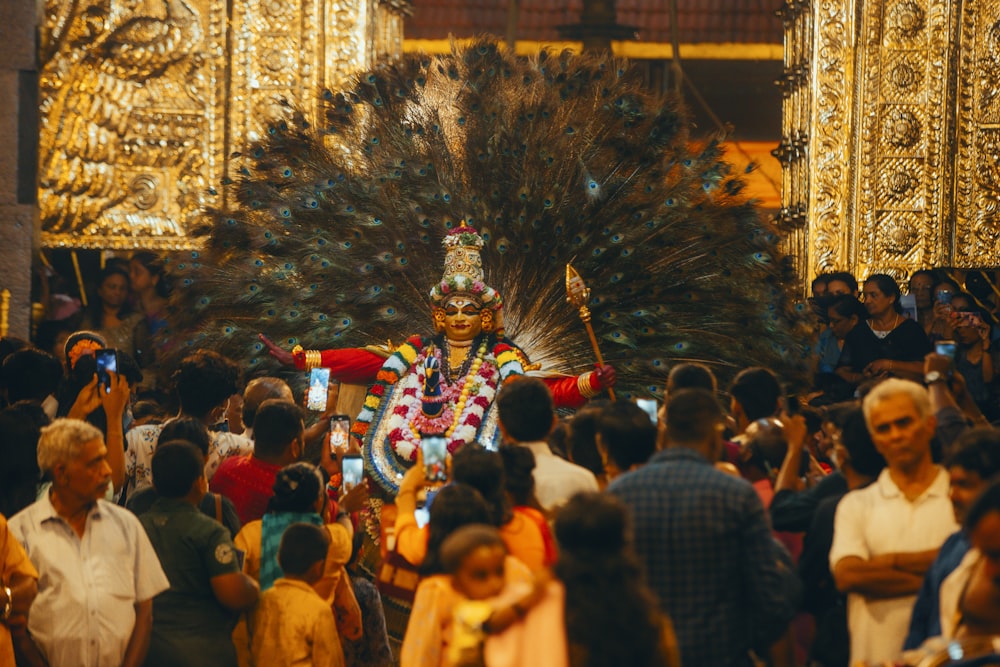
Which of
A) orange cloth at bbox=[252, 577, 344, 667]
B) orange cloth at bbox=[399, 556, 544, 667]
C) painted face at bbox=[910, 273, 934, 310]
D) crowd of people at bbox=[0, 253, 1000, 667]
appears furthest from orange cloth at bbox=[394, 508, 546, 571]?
painted face at bbox=[910, 273, 934, 310]

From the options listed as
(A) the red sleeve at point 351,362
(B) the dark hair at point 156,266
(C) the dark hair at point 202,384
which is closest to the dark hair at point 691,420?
(C) the dark hair at point 202,384

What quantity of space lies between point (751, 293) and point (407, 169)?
222cm

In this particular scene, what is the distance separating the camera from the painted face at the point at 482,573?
16.6ft

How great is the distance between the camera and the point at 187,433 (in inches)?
299

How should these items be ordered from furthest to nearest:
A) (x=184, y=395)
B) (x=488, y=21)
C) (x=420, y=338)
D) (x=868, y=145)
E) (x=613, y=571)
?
(x=488, y=21)
(x=868, y=145)
(x=420, y=338)
(x=184, y=395)
(x=613, y=571)

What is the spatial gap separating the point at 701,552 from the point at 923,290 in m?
7.46

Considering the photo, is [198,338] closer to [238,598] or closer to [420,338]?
[420,338]

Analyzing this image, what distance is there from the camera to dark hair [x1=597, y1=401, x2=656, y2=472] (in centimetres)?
639

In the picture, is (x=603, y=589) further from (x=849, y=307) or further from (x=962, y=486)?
(x=849, y=307)

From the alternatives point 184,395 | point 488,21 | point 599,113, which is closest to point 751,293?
point 599,113

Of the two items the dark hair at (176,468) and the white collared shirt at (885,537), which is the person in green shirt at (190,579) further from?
the white collared shirt at (885,537)

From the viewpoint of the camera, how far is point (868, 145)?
1452 cm

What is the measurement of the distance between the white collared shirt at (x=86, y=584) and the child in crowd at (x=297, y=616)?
422 mm

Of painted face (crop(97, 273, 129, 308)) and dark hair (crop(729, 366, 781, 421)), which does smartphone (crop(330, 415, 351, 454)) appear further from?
painted face (crop(97, 273, 129, 308))
